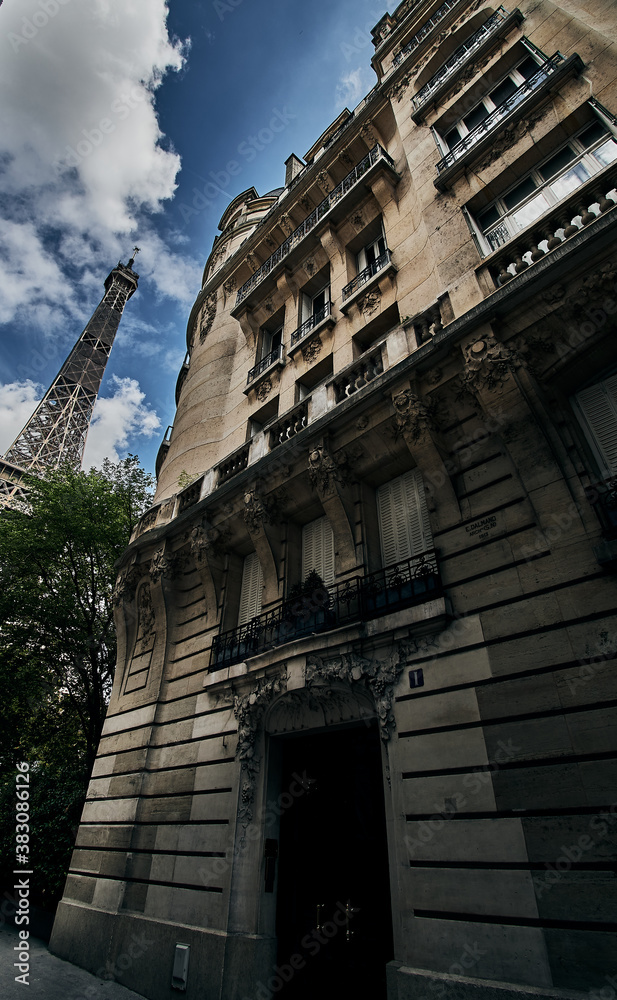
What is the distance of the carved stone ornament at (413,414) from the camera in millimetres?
8117

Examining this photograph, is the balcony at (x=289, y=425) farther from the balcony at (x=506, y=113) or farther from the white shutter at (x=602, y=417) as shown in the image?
the balcony at (x=506, y=113)

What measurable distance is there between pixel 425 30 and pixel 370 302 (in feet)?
37.9

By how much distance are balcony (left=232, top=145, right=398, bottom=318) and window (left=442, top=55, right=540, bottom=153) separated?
5.98 feet

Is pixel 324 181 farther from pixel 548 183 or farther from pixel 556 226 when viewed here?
pixel 556 226

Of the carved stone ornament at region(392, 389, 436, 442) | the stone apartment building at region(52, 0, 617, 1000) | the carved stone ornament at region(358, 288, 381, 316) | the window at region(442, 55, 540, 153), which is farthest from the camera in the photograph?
the carved stone ornament at region(358, 288, 381, 316)

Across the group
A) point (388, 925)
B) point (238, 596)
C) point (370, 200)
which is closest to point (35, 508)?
point (238, 596)

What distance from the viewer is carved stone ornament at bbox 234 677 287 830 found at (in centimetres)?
838

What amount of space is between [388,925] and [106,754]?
8.50 meters

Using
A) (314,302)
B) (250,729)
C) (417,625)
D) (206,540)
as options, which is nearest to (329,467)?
(417,625)

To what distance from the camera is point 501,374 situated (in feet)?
23.9

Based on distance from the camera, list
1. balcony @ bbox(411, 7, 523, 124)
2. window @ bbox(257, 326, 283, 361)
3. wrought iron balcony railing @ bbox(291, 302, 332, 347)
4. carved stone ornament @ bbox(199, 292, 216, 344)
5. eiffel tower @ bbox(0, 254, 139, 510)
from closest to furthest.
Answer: balcony @ bbox(411, 7, 523, 124) → wrought iron balcony railing @ bbox(291, 302, 332, 347) → window @ bbox(257, 326, 283, 361) → carved stone ornament @ bbox(199, 292, 216, 344) → eiffel tower @ bbox(0, 254, 139, 510)

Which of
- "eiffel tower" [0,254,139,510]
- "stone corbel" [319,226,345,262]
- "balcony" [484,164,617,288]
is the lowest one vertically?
"balcony" [484,164,617,288]

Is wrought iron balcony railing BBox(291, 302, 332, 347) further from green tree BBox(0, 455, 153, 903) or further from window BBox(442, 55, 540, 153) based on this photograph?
green tree BBox(0, 455, 153, 903)

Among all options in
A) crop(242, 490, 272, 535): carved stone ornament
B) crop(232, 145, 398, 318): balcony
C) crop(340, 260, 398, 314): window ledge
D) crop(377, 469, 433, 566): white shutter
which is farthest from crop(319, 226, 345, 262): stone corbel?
crop(377, 469, 433, 566): white shutter
